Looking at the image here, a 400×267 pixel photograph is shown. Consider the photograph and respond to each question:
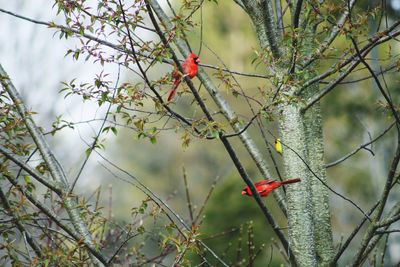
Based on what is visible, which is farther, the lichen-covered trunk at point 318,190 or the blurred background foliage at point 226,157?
the blurred background foliage at point 226,157

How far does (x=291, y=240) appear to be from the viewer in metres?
3.80

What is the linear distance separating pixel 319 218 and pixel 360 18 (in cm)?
117

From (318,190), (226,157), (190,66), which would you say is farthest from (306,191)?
(226,157)

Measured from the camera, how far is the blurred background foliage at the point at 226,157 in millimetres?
10312

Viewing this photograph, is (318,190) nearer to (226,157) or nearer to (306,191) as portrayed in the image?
(306,191)

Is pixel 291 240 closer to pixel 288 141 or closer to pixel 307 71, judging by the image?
pixel 288 141

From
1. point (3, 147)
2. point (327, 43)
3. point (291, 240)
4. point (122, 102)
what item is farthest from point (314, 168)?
point (3, 147)

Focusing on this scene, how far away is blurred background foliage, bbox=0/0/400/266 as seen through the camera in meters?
10.3

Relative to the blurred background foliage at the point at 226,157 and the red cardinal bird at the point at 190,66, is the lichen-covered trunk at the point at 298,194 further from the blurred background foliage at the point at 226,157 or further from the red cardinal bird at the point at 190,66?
the blurred background foliage at the point at 226,157

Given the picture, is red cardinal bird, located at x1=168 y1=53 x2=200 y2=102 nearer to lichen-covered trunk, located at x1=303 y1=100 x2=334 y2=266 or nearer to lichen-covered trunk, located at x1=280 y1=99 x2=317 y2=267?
lichen-covered trunk, located at x1=280 y1=99 x2=317 y2=267

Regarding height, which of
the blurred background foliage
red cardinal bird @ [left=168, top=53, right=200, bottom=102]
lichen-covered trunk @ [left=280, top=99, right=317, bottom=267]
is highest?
the blurred background foliage

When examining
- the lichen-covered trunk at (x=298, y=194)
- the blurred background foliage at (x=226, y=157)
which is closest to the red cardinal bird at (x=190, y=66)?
the lichen-covered trunk at (x=298, y=194)

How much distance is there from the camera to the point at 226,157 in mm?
21484

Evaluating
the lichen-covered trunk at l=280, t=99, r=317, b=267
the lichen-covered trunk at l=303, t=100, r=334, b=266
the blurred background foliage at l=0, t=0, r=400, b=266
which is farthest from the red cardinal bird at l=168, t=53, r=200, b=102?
the blurred background foliage at l=0, t=0, r=400, b=266
